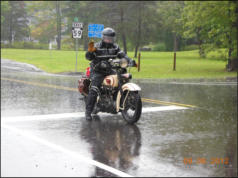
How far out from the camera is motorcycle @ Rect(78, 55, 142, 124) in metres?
9.25

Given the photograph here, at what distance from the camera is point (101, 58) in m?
8.98

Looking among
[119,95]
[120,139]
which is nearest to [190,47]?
[119,95]

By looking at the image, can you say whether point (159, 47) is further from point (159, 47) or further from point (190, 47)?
point (190, 47)

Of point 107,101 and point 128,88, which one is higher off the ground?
point 128,88

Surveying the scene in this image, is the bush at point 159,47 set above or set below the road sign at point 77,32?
below

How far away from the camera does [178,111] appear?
38.0 feet

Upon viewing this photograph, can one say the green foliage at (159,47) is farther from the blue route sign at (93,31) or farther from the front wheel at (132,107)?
the front wheel at (132,107)

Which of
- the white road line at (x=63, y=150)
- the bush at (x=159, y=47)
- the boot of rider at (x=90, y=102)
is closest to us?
the white road line at (x=63, y=150)

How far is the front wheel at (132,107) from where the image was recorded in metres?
9.27

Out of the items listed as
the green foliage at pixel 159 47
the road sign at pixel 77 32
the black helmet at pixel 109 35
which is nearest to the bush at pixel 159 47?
the green foliage at pixel 159 47

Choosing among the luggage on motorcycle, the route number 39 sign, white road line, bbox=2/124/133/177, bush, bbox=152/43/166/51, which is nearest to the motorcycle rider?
the luggage on motorcycle

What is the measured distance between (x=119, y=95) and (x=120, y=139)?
1.40 m

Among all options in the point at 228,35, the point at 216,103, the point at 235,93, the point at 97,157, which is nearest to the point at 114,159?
the point at 97,157

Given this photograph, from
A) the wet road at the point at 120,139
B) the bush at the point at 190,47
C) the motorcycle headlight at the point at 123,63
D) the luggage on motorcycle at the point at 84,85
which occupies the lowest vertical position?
the wet road at the point at 120,139
